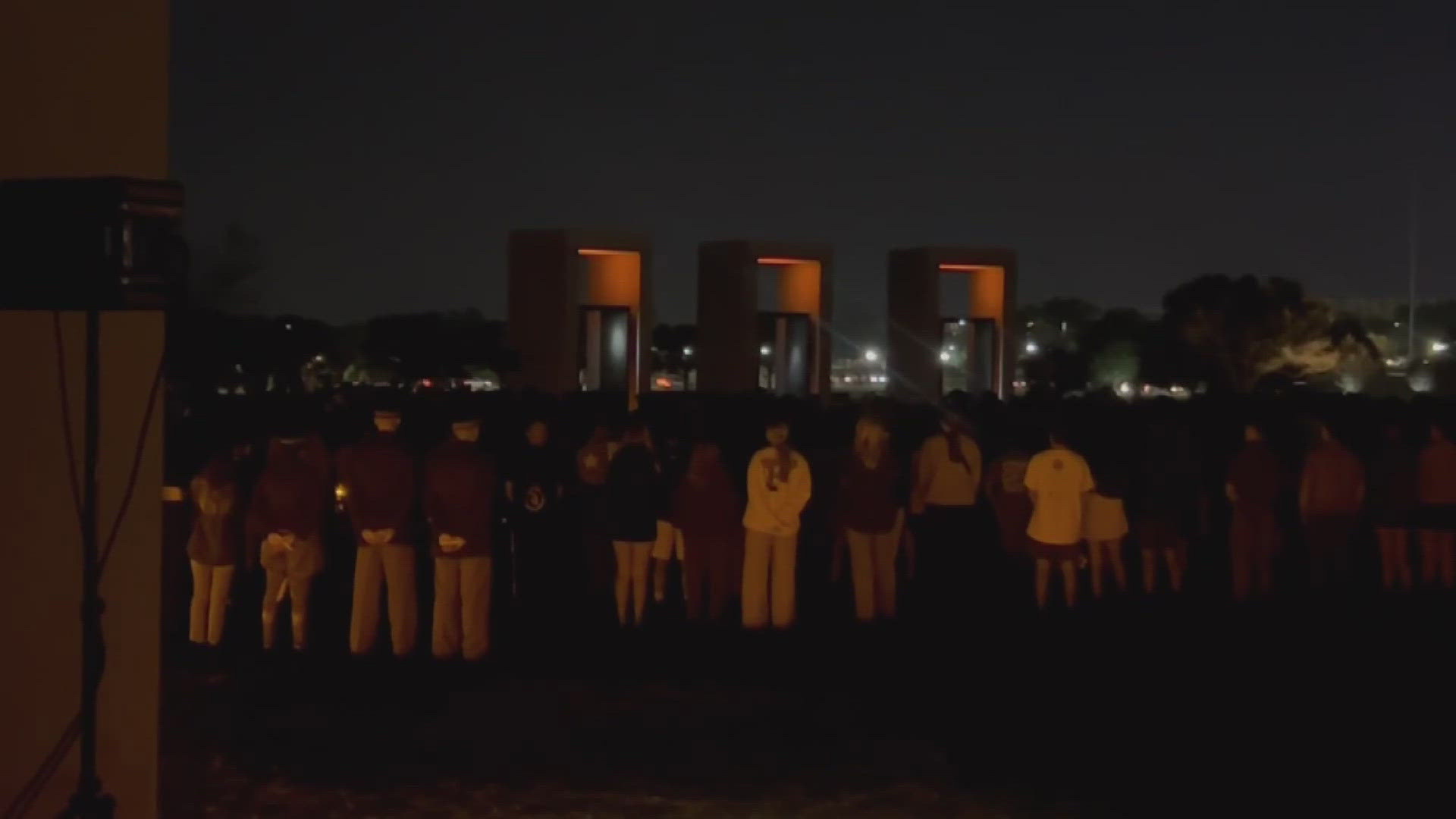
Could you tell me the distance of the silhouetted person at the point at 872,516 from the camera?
13.1m

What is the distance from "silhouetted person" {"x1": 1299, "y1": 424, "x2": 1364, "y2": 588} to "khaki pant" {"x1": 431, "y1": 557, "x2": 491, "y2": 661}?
715 centimetres

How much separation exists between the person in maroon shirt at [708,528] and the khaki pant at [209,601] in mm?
3215

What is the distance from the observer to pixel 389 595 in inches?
456

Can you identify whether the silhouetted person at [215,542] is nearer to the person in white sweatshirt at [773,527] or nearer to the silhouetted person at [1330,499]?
the person in white sweatshirt at [773,527]

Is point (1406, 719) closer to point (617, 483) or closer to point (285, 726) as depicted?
point (617, 483)

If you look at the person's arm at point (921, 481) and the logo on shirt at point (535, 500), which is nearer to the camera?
the logo on shirt at point (535, 500)

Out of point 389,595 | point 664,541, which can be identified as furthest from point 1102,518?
point 389,595

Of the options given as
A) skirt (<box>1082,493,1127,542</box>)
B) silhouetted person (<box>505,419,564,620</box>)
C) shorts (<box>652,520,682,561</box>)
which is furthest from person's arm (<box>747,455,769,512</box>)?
skirt (<box>1082,493,1127,542</box>)

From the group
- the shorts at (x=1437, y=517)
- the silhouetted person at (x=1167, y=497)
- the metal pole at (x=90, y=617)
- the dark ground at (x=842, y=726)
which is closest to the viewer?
the metal pole at (x=90, y=617)

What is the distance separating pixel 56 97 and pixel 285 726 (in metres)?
4.73

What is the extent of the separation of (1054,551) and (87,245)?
9.68 m

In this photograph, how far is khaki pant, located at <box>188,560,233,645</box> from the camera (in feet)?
39.4

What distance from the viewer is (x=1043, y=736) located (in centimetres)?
959

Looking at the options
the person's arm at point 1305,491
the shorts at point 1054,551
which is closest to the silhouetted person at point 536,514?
the shorts at point 1054,551
